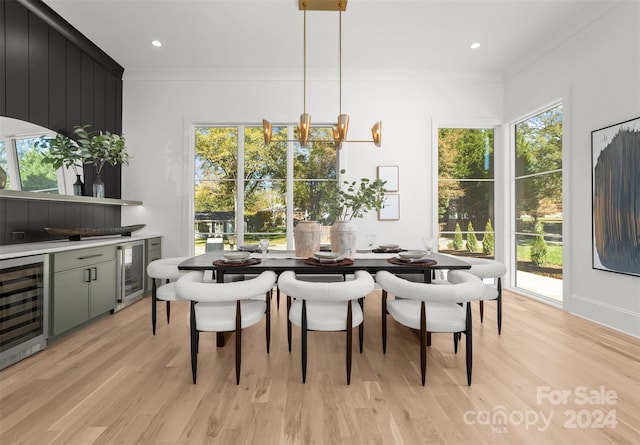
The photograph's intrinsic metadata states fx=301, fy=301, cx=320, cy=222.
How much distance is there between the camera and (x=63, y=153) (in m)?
3.25

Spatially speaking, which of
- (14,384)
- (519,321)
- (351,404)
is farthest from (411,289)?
(14,384)

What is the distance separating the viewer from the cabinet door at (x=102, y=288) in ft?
9.81

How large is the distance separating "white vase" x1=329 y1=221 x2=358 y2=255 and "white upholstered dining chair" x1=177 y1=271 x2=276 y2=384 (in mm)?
684

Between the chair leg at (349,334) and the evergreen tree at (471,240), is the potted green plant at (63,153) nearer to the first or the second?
the chair leg at (349,334)

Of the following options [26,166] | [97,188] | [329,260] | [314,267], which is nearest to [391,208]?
[329,260]

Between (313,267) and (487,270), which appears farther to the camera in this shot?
(487,270)

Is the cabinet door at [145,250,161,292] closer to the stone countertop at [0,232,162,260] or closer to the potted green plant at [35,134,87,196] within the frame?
the stone countertop at [0,232,162,260]

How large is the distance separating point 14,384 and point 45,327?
1.98 ft

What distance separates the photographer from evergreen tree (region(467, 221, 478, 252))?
4.59 metres

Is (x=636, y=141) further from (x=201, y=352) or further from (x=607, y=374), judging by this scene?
(x=201, y=352)

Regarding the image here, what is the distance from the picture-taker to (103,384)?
1.94m

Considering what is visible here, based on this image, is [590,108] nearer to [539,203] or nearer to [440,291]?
[539,203]

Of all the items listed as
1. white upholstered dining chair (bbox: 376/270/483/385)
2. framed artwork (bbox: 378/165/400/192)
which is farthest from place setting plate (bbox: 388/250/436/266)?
framed artwork (bbox: 378/165/400/192)

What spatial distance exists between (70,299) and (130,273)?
93 centimetres
